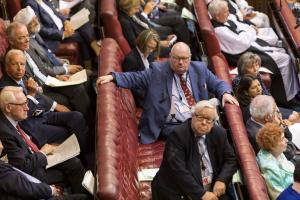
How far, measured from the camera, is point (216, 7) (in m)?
4.97

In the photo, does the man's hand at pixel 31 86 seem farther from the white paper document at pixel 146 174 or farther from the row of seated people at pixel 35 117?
the white paper document at pixel 146 174

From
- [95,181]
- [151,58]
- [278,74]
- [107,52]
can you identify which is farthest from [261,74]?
[95,181]

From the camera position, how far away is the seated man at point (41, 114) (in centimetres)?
362

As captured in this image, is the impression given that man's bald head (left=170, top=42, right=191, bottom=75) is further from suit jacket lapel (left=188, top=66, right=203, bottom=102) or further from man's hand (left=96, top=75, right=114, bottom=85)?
man's hand (left=96, top=75, right=114, bottom=85)

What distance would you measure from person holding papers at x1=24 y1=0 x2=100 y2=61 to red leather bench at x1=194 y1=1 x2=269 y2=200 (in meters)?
0.90

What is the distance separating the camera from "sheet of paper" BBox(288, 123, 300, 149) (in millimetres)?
3977

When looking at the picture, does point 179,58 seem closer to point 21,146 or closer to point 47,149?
point 47,149

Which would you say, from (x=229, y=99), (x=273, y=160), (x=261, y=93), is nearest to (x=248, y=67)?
(x=261, y=93)

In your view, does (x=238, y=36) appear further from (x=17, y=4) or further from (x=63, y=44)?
(x=17, y=4)

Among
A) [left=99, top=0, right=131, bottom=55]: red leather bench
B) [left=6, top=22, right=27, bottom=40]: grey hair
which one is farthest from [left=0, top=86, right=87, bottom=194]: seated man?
[left=99, top=0, right=131, bottom=55]: red leather bench

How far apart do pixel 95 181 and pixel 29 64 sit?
1331 millimetres

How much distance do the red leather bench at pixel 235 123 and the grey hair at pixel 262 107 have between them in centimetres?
11

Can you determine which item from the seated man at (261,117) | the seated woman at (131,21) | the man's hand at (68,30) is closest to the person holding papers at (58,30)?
the man's hand at (68,30)

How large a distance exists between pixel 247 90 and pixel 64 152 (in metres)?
1.33
